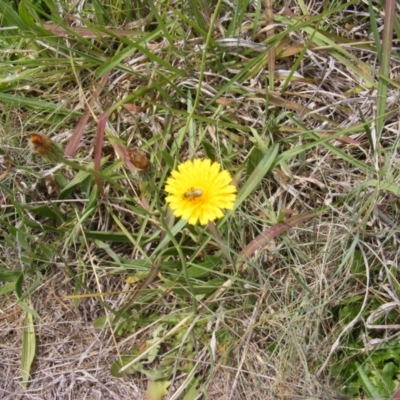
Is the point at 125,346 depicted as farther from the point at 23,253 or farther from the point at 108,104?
the point at 108,104

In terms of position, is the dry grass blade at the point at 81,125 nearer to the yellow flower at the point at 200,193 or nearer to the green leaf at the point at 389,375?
the yellow flower at the point at 200,193

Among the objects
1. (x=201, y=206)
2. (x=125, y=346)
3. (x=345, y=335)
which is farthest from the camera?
(x=125, y=346)

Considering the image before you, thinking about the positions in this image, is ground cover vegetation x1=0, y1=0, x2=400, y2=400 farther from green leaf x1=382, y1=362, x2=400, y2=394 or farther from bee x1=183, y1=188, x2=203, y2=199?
bee x1=183, y1=188, x2=203, y2=199

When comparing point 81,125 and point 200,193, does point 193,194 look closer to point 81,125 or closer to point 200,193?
point 200,193

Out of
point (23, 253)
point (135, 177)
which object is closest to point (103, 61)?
point (135, 177)

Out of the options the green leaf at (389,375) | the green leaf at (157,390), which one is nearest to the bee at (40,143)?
the green leaf at (157,390)

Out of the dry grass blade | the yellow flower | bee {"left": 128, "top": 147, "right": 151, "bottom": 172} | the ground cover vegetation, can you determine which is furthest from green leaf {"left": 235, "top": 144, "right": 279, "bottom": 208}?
the dry grass blade

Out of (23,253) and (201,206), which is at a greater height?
(201,206)
